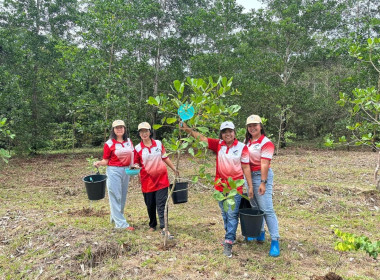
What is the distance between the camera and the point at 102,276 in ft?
10.2

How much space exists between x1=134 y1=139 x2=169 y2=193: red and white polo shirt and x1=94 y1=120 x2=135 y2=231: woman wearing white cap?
28 cm

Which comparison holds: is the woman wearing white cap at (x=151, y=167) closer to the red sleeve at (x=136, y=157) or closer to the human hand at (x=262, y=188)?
the red sleeve at (x=136, y=157)

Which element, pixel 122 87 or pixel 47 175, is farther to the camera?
pixel 122 87

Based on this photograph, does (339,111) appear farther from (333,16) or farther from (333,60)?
(333,16)

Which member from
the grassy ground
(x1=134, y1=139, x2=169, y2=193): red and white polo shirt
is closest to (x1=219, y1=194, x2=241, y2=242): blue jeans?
the grassy ground

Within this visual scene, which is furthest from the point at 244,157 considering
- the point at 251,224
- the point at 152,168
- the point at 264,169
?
the point at 152,168

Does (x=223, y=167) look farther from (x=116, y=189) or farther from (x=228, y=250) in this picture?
(x=116, y=189)

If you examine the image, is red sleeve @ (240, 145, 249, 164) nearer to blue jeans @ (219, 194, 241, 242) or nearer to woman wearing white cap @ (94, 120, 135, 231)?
blue jeans @ (219, 194, 241, 242)

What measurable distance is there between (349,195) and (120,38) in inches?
352

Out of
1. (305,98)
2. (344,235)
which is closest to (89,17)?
(344,235)

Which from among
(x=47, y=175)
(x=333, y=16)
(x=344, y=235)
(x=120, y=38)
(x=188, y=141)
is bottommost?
(x=47, y=175)

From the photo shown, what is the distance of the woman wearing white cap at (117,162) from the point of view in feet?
13.7

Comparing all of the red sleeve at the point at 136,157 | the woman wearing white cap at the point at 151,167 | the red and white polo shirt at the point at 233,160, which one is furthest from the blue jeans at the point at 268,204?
the red sleeve at the point at 136,157

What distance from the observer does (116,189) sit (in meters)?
4.23
